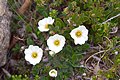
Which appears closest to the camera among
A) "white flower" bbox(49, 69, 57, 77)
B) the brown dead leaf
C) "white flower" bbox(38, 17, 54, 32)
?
"white flower" bbox(49, 69, 57, 77)

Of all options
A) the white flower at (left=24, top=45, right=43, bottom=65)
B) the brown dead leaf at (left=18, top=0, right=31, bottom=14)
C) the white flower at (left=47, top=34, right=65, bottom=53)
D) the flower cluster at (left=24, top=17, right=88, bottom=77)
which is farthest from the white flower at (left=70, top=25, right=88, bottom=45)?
the brown dead leaf at (left=18, top=0, right=31, bottom=14)

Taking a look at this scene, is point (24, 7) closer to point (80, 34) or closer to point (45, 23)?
point (45, 23)

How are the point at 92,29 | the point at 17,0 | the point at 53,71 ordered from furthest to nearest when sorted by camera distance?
1. the point at 17,0
2. the point at 92,29
3. the point at 53,71

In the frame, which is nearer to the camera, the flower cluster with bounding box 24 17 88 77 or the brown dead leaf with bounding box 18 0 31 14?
the flower cluster with bounding box 24 17 88 77

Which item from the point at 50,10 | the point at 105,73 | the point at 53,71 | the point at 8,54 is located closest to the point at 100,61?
the point at 105,73

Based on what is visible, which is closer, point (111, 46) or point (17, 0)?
point (111, 46)

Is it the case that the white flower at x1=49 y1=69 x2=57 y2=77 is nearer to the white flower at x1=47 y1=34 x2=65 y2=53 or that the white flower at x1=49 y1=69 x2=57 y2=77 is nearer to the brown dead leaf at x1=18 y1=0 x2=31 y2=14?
the white flower at x1=47 y1=34 x2=65 y2=53

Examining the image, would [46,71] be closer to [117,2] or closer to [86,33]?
[86,33]

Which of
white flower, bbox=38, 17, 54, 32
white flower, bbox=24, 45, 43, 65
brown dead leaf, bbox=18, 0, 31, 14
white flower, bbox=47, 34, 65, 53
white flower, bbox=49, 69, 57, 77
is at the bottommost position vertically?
white flower, bbox=49, 69, 57, 77

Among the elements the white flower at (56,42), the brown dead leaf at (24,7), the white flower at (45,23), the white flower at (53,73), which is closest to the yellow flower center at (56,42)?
the white flower at (56,42)
